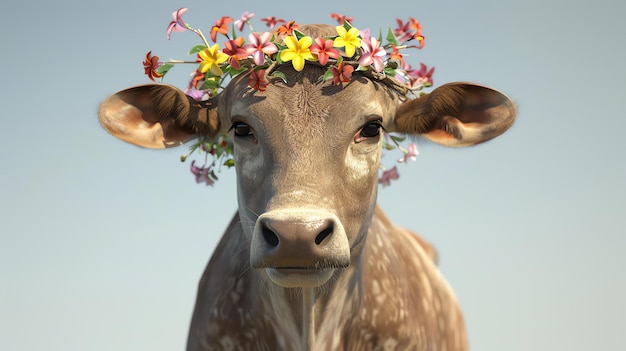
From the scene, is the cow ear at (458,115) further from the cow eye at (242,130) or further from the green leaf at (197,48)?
the green leaf at (197,48)

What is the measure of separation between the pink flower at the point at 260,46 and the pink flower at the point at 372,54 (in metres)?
0.54

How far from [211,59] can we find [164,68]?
449 millimetres

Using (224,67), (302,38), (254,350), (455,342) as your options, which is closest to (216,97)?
(224,67)

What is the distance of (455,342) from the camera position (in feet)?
21.2

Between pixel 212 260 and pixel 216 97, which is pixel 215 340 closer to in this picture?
pixel 212 260

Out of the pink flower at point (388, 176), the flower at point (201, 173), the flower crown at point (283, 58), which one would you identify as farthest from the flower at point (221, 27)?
the pink flower at point (388, 176)

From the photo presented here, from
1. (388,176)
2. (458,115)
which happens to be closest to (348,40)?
(458,115)

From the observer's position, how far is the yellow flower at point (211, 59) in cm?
496

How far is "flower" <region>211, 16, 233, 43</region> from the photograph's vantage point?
16.7 ft

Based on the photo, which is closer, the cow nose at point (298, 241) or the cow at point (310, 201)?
the cow nose at point (298, 241)

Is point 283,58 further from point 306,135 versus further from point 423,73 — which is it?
point 423,73

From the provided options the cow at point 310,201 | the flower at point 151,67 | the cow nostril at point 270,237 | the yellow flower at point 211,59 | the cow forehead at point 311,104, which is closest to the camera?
the cow nostril at point 270,237

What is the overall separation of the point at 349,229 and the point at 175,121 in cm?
152

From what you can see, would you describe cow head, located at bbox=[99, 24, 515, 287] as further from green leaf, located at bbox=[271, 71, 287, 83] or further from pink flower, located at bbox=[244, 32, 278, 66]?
pink flower, located at bbox=[244, 32, 278, 66]
